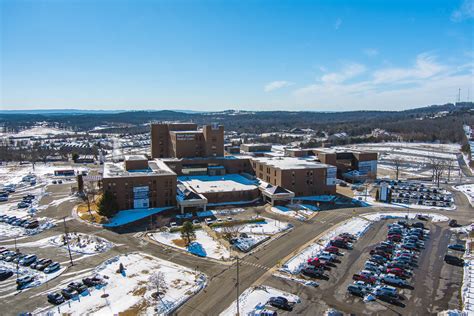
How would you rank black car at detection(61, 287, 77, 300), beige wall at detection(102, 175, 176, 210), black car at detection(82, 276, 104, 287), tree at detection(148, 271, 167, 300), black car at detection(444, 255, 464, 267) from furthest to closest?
beige wall at detection(102, 175, 176, 210)
black car at detection(444, 255, 464, 267)
black car at detection(82, 276, 104, 287)
tree at detection(148, 271, 167, 300)
black car at detection(61, 287, 77, 300)

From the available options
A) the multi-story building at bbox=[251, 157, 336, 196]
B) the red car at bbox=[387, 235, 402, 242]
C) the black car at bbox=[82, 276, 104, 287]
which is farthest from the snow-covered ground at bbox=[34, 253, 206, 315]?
the multi-story building at bbox=[251, 157, 336, 196]

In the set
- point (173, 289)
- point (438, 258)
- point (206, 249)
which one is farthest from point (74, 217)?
point (438, 258)

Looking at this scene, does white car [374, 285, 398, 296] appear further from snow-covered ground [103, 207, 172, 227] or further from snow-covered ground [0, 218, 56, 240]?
snow-covered ground [0, 218, 56, 240]

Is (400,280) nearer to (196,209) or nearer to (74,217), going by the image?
(196,209)

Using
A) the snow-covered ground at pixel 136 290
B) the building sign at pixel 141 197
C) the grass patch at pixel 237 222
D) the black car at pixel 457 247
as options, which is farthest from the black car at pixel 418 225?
the building sign at pixel 141 197

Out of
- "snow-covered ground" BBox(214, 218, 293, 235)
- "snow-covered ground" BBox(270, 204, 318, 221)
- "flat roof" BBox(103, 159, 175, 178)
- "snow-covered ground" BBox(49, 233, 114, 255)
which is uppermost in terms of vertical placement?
"flat roof" BBox(103, 159, 175, 178)

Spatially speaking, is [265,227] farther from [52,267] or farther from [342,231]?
[52,267]

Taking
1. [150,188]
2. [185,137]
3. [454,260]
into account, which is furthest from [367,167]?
[150,188]
